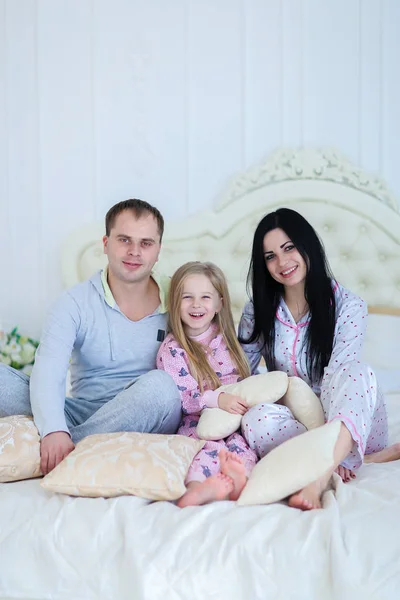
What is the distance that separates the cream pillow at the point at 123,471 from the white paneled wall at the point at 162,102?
1934 mm

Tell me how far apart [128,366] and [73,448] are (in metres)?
0.44

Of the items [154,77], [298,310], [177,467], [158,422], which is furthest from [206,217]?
[177,467]

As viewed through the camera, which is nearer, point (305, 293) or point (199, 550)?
point (199, 550)

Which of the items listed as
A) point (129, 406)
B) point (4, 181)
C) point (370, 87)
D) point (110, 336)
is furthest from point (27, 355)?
point (370, 87)

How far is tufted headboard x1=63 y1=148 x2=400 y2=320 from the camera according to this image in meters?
2.98

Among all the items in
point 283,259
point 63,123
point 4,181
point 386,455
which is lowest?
point 386,455

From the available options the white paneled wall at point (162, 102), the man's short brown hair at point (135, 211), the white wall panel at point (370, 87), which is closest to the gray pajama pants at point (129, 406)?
the man's short brown hair at point (135, 211)

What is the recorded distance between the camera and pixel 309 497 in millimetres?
1344

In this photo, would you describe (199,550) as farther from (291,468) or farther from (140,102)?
(140,102)

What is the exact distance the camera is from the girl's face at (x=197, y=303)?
2.06m

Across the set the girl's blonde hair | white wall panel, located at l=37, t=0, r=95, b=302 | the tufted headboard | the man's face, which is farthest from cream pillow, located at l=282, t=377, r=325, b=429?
white wall panel, located at l=37, t=0, r=95, b=302

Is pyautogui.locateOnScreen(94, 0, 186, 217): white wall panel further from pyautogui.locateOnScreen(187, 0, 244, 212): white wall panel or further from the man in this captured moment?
the man

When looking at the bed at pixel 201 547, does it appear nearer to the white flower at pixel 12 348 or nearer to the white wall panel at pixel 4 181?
the white flower at pixel 12 348

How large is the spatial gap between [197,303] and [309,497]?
0.84 metres
